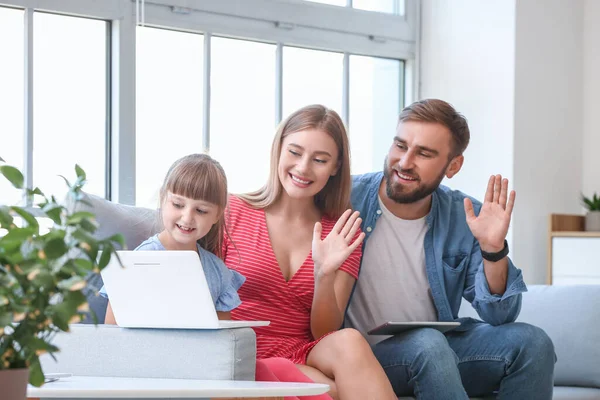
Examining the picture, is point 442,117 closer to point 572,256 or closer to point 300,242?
point 300,242

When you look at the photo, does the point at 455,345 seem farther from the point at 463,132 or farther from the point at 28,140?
the point at 28,140

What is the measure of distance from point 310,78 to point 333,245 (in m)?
1.92

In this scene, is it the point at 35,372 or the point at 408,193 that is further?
the point at 408,193

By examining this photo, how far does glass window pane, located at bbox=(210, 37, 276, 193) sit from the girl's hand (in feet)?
4.80

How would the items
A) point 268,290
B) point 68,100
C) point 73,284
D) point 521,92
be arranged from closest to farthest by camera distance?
point 73,284, point 268,290, point 68,100, point 521,92

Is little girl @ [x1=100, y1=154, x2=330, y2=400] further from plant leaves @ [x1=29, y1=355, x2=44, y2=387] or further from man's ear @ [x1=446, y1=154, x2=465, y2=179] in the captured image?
plant leaves @ [x1=29, y1=355, x2=44, y2=387]

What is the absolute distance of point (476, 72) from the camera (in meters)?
4.41

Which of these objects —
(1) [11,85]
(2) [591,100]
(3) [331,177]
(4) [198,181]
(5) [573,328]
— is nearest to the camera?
(4) [198,181]

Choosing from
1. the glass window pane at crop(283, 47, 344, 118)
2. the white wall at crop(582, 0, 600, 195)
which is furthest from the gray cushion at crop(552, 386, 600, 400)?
the white wall at crop(582, 0, 600, 195)

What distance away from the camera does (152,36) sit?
142 inches

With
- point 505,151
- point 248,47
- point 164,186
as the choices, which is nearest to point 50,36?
point 248,47

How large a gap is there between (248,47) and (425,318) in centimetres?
171

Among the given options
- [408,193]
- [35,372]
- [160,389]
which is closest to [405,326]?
[408,193]

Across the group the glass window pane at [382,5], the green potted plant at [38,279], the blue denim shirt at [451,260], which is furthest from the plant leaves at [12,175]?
the glass window pane at [382,5]
